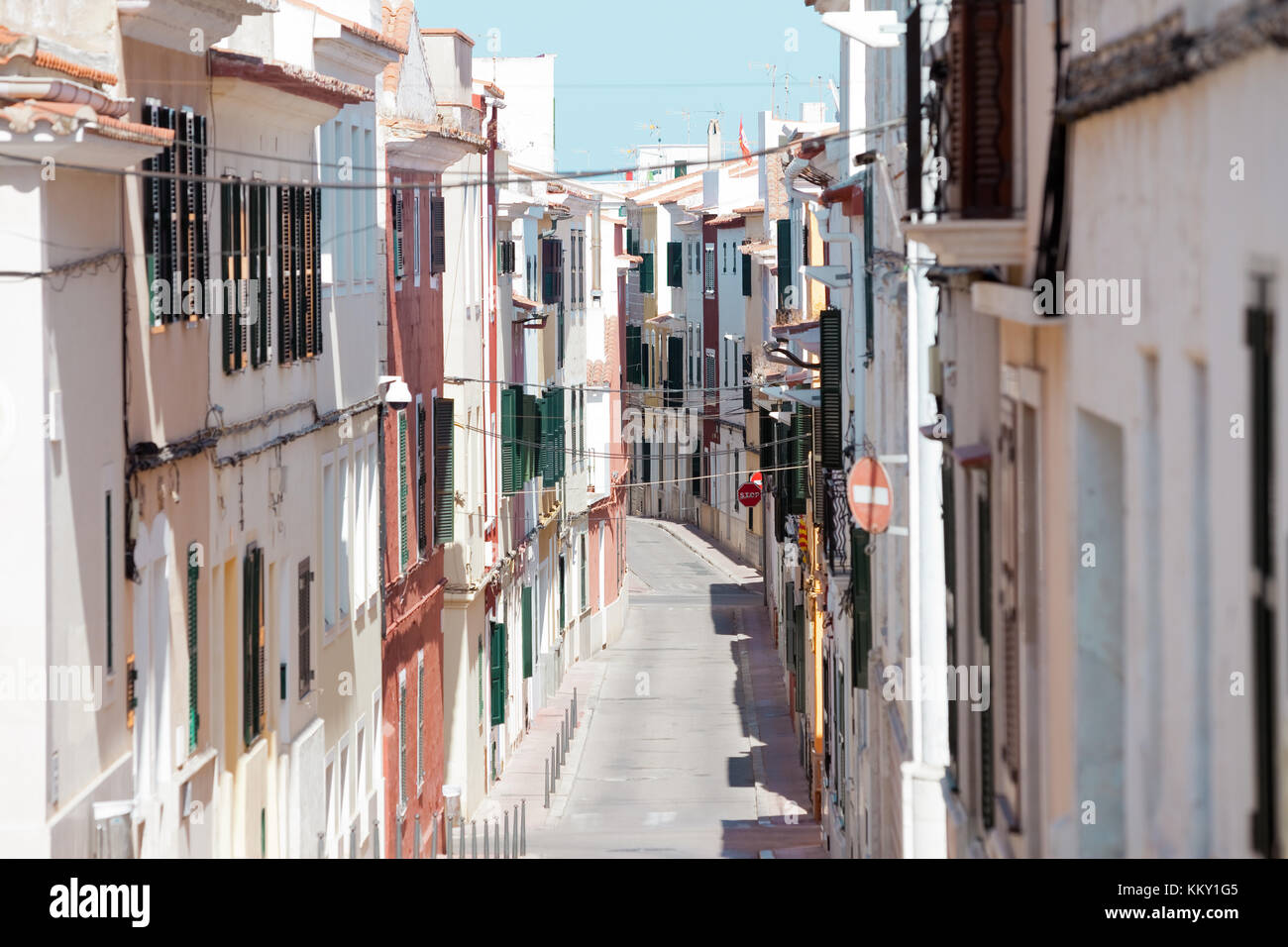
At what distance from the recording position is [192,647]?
654 inches

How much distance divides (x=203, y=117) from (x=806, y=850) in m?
14.4

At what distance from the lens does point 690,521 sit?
79.2 m

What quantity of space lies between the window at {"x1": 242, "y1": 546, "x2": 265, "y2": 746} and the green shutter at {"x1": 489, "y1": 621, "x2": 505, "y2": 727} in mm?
15995

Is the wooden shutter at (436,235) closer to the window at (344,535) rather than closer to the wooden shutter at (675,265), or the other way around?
the window at (344,535)

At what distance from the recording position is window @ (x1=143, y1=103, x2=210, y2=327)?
1535 centimetres

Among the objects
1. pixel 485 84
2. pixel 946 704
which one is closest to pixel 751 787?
pixel 485 84

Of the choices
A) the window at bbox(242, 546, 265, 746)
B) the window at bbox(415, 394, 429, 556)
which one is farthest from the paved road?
the window at bbox(242, 546, 265, 746)

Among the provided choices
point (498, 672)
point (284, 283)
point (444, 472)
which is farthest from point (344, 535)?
A: point (498, 672)

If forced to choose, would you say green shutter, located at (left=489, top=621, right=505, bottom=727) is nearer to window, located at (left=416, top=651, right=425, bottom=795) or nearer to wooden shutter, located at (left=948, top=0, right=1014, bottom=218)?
window, located at (left=416, top=651, right=425, bottom=795)

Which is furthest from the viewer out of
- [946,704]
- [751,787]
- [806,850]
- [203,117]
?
[751,787]

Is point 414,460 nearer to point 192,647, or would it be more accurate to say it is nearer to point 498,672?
point 498,672
